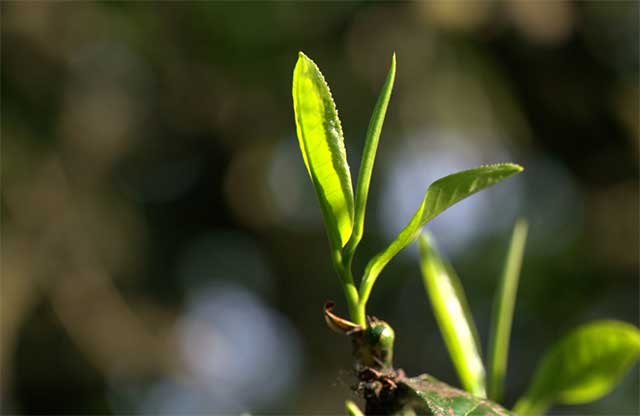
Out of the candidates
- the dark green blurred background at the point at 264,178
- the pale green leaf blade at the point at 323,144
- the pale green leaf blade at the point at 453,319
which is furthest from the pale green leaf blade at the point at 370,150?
the dark green blurred background at the point at 264,178

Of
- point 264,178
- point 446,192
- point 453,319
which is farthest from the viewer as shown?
point 264,178

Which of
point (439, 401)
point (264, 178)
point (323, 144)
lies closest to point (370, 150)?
point (323, 144)

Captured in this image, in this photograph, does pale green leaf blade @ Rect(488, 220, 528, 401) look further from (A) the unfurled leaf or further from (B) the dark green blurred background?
(B) the dark green blurred background

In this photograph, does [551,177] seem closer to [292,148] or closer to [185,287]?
[292,148]

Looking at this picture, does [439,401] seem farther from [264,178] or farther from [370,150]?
[264,178]

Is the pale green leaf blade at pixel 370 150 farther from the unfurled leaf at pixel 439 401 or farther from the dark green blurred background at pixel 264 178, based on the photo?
the dark green blurred background at pixel 264 178
